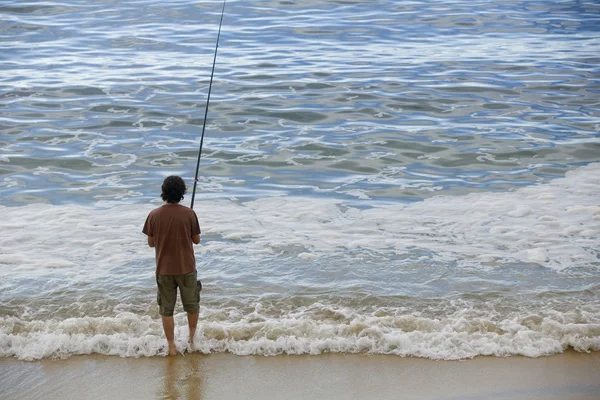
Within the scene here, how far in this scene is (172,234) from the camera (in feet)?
18.1

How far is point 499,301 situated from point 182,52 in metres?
12.9

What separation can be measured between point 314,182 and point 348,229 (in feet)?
5.89

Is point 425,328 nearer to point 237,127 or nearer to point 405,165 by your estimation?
point 405,165

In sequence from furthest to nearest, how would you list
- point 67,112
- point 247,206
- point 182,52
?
point 182,52
point 67,112
point 247,206

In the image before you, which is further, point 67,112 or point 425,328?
point 67,112

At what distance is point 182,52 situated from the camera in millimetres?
18109

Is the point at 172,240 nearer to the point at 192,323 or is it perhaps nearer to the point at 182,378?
the point at 192,323

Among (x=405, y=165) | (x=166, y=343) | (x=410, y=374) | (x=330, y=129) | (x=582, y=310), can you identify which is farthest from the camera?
(x=330, y=129)

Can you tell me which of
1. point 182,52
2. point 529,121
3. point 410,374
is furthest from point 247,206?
point 182,52

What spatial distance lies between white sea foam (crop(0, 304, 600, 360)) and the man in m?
0.48

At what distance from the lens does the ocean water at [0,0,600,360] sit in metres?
6.28

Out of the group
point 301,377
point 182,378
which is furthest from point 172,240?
point 301,377

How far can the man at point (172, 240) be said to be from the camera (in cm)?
551

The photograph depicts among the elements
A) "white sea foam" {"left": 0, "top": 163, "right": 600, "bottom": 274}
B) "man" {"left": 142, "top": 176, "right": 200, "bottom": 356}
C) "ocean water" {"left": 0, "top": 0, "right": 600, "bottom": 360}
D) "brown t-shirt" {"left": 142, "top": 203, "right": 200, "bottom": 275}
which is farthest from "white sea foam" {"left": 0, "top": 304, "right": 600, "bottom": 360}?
"white sea foam" {"left": 0, "top": 163, "right": 600, "bottom": 274}
